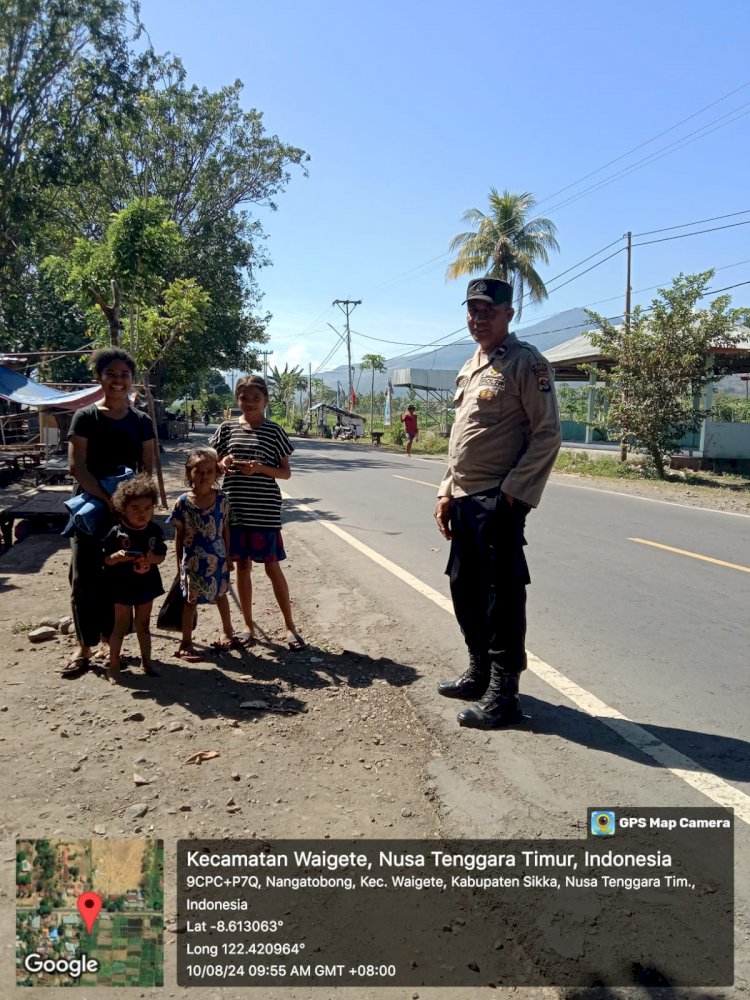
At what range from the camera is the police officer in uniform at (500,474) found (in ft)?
12.4

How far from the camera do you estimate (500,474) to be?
3926 mm

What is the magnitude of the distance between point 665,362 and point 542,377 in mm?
16243

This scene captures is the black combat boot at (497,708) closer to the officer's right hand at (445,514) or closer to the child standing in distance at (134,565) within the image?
the officer's right hand at (445,514)

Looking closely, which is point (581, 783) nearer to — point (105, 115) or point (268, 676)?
point (268, 676)

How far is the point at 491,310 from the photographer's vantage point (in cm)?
391

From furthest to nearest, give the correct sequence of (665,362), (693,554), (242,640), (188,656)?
(665,362), (693,554), (242,640), (188,656)

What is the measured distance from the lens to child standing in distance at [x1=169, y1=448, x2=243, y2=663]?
4754 mm

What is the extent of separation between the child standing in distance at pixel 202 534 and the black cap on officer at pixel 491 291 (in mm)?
1876

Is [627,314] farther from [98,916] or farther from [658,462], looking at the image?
[98,916]

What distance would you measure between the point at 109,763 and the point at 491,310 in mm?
2785

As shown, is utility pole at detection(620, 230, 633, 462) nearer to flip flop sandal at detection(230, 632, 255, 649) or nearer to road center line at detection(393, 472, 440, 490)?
road center line at detection(393, 472, 440, 490)

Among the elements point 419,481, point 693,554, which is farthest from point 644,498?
point 693,554

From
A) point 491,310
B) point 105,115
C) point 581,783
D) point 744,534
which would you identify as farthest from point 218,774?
point 105,115

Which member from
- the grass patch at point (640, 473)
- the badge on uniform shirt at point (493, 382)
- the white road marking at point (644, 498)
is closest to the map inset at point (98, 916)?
the badge on uniform shirt at point (493, 382)
